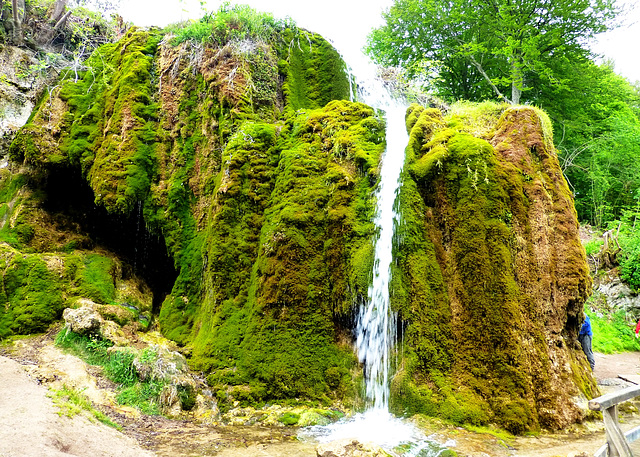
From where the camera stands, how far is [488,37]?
16.0 meters

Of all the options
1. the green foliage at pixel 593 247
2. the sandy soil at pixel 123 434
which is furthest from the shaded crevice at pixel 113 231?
the green foliage at pixel 593 247

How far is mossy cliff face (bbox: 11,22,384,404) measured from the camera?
6383mm

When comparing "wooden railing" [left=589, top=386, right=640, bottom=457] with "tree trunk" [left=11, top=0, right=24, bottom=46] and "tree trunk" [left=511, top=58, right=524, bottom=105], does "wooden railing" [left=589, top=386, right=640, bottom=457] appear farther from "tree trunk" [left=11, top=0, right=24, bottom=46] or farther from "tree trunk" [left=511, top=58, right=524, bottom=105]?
"tree trunk" [left=11, top=0, right=24, bottom=46]

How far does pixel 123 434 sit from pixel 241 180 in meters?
4.96

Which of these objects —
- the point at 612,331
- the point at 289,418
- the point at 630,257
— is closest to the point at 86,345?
the point at 289,418

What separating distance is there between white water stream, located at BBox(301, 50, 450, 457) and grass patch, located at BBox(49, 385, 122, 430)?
2.56 meters

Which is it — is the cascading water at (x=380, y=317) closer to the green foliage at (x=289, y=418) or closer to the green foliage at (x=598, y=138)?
the green foliage at (x=289, y=418)

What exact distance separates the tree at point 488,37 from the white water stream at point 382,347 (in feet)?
23.0

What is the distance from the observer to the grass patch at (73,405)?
4.42 metres

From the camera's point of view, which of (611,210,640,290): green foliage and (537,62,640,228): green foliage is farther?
(537,62,640,228): green foliage

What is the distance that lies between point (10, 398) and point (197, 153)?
21.8ft

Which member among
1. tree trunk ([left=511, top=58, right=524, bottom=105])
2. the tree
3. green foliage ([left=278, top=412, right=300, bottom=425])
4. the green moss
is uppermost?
the tree

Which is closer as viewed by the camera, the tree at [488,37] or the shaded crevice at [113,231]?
the shaded crevice at [113,231]

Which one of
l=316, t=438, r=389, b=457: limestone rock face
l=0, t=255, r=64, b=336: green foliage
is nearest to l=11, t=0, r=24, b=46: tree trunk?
l=0, t=255, r=64, b=336: green foliage
